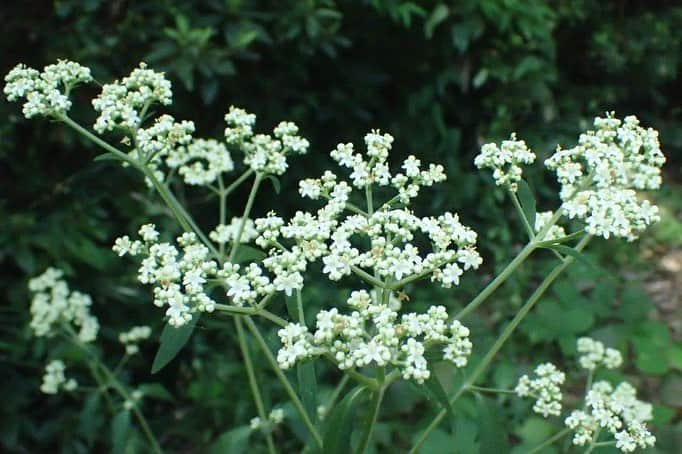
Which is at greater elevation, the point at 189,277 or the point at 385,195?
the point at 385,195

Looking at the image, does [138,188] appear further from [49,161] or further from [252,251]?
[252,251]

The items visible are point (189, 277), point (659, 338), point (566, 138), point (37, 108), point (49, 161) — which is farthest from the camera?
point (566, 138)

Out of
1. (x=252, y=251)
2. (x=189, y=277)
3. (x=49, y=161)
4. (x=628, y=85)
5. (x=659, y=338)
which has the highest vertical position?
(x=628, y=85)

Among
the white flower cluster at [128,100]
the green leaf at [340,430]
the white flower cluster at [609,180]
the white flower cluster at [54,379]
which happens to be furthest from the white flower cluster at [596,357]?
the white flower cluster at [54,379]

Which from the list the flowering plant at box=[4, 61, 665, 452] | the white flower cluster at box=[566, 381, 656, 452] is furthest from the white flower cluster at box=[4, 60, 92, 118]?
the white flower cluster at box=[566, 381, 656, 452]

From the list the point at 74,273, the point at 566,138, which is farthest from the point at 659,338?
the point at 74,273

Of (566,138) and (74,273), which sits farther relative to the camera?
(566,138)

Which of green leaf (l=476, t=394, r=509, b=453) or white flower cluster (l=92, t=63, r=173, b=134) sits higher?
white flower cluster (l=92, t=63, r=173, b=134)

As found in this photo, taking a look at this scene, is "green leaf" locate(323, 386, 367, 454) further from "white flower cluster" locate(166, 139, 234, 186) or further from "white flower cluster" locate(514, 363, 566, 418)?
"white flower cluster" locate(166, 139, 234, 186)
